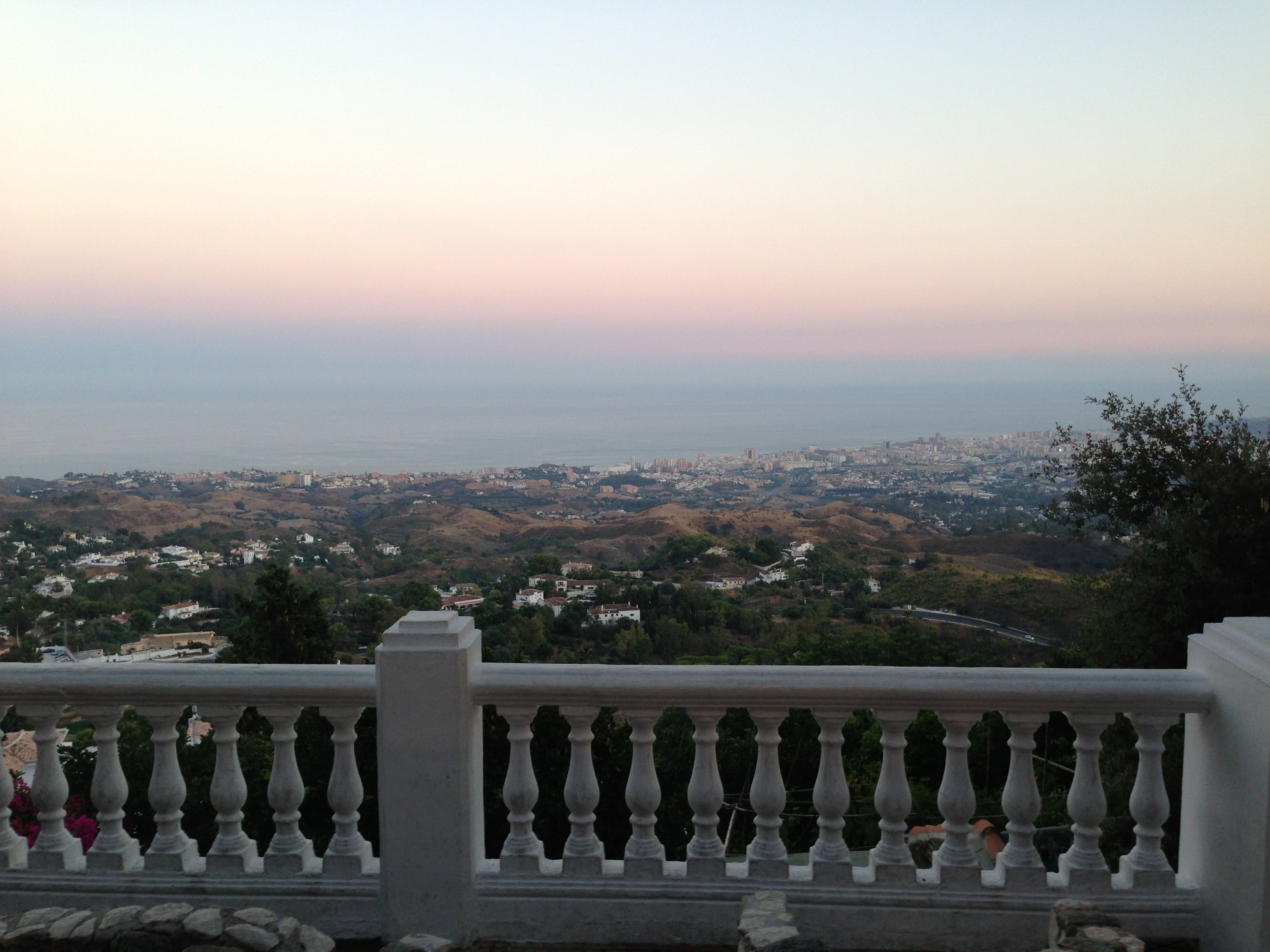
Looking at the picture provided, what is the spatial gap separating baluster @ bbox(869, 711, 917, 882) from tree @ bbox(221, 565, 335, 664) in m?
6.46

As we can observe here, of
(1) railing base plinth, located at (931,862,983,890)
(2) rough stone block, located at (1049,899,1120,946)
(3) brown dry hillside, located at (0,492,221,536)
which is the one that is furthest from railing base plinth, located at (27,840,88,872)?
(3) brown dry hillside, located at (0,492,221,536)

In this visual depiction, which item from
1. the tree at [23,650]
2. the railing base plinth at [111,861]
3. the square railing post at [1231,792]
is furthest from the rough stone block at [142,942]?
the tree at [23,650]

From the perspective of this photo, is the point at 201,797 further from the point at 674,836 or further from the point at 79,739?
the point at 674,836

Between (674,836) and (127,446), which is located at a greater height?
(127,446)

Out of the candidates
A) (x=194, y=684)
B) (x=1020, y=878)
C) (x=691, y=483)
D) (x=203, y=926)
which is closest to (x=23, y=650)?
(x=194, y=684)

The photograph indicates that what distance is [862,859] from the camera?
3754mm

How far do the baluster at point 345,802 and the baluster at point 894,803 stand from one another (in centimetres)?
185

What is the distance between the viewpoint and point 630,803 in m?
3.01

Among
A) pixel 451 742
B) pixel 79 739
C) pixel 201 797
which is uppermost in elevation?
pixel 451 742

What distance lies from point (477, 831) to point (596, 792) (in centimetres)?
45

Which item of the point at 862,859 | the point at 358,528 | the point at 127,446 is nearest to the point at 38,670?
the point at 862,859

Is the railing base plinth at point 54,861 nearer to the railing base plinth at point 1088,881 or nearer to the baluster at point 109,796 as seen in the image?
the baluster at point 109,796

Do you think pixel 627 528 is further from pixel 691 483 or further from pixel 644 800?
pixel 644 800

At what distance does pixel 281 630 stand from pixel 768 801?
664 centimetres
